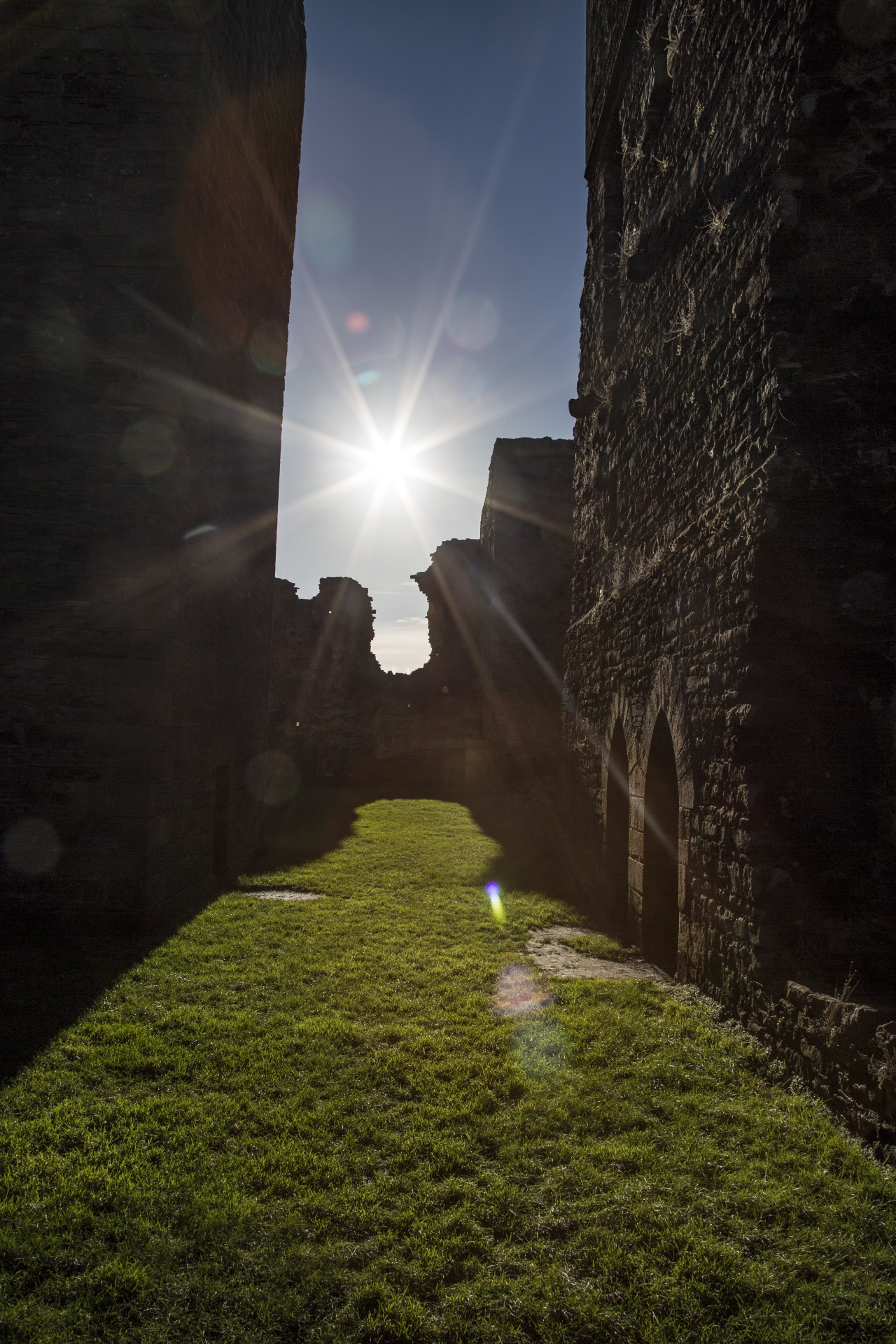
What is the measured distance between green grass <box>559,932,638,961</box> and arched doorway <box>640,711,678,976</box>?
198 mm

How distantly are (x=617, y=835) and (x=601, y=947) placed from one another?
168 cm

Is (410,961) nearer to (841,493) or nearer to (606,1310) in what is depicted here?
(606,1310)

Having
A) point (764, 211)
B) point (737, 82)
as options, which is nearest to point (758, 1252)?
point (764, 211)

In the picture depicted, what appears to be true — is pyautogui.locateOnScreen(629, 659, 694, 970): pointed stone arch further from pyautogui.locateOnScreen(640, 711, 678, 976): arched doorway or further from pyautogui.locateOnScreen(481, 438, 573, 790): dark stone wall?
pyautogui.locateOnScreen(481, 438, 573, 790): dark stone wall

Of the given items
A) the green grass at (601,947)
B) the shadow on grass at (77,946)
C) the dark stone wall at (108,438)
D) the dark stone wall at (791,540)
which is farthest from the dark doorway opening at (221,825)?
the dark stone wall at (791,540)

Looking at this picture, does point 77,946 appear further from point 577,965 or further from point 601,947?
point 601,947

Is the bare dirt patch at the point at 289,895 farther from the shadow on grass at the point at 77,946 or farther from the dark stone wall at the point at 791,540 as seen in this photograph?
the dark stone wall at the point at 791,540

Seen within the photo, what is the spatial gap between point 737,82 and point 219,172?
5.51 m

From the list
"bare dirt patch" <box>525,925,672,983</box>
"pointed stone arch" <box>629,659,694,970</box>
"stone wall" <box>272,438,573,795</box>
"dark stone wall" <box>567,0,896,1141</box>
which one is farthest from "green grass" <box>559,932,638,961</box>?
"stone wall" <box>272,438,573,795</box>

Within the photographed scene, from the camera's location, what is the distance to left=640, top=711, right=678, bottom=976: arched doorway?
695 cm

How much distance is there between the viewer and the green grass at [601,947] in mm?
6785

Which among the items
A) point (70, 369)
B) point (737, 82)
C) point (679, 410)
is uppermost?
point (737, 82)

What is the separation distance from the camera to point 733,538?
5117 mm

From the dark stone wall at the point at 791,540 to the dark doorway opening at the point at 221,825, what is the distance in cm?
578
